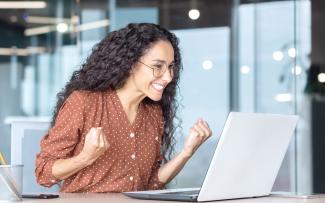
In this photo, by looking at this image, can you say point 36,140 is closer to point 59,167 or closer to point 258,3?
point 59,167

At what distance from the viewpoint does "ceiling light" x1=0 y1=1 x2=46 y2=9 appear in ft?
21.2

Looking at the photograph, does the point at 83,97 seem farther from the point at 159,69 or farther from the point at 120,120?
the point at 159,69

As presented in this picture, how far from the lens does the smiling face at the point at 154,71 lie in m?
2.46

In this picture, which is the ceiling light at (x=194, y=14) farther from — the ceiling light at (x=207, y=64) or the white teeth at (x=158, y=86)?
the white teeth at (x=158, y=86)

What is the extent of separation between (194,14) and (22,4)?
1476mm

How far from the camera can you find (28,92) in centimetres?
641

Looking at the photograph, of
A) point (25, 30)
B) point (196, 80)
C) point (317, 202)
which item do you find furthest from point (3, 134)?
point (317, 202)

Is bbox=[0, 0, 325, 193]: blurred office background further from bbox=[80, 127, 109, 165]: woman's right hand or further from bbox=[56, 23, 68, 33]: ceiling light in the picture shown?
bbox=[80, 127, 109, 165]: woman's right hand

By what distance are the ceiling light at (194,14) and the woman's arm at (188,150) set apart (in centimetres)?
360

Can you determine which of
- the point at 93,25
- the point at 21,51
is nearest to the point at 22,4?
the point at 21,51

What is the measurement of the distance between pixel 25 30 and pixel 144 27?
13.2 ft

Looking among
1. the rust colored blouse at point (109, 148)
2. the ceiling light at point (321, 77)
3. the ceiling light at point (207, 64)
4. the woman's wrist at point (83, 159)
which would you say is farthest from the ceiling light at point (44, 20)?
the woman's wrist at point (83, 159)

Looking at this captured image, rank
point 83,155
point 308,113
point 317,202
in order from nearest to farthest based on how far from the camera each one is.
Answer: point 317,202 → point 83,155 → point 308,113

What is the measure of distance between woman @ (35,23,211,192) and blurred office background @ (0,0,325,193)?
125 inches
